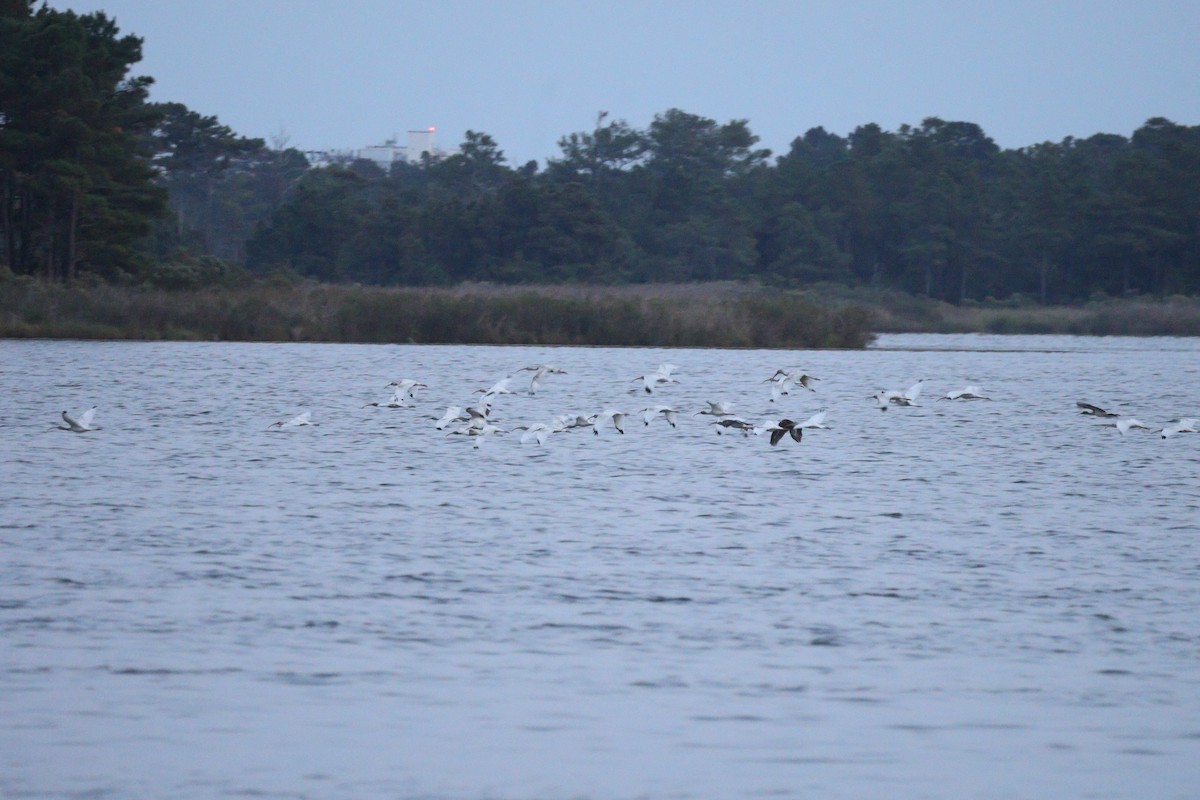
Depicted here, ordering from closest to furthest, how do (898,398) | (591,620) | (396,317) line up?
(591,620), (898,398), (396,317)

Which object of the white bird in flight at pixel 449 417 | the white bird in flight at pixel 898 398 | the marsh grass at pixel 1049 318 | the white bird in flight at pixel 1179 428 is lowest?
the white bird in flight at pixel 449 417

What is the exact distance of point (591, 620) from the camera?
328 inches

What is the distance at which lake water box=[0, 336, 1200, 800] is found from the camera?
601 cm

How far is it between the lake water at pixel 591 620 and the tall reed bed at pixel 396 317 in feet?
71.2

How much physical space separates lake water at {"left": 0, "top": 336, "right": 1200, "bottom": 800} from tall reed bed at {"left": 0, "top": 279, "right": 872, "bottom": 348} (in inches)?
854

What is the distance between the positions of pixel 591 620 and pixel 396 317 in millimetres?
Answer: 32137

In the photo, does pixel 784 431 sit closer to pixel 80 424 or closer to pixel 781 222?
pixel 80 424

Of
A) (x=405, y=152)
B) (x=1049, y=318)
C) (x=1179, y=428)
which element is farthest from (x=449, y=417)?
(x=405, y=152)

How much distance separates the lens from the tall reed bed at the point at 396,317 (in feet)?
128

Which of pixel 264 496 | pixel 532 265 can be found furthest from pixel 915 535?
pixel 532 265

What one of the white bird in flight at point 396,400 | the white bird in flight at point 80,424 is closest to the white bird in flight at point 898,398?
the white bird in flight at point 396,400

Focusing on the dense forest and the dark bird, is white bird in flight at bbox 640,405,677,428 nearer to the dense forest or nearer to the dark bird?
Answer: the dark bird

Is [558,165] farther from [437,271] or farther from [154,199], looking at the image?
[154,199]

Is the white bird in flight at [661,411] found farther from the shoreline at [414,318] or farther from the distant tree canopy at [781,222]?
the distant tree canopy at [781,222]
